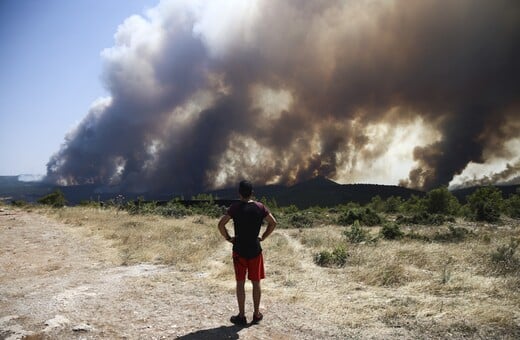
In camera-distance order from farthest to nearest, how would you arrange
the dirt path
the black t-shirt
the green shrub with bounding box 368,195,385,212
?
the green shrub with bounding box 368,195,385,212 → the black t-shirt → the dirt path

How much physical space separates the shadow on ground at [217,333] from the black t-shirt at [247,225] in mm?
1344

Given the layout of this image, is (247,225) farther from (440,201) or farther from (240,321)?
(440,201)

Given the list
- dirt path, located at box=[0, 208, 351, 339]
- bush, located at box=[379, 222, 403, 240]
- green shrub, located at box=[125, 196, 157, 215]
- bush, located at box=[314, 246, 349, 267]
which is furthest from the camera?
green shrub, located at box=[125, 196, 157, 215]

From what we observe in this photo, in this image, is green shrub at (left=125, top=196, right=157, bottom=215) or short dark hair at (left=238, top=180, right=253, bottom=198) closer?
short dark hair at (left=238, top=180, right=253, bottom=198)

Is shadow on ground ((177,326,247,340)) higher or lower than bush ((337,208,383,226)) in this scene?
higher

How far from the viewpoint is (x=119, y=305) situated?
26.5ft

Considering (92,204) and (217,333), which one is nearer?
(217,333)

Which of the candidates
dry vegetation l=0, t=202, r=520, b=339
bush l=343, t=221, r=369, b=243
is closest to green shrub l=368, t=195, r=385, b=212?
bush l=343, t=221, r=369, b=243

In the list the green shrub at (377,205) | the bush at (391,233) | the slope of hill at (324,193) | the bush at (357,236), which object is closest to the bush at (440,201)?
the green shrub at (377,205)

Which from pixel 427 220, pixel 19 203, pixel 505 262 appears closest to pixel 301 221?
pixel 427 220

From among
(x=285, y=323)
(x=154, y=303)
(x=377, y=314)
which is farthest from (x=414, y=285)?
(x=154, y=303)

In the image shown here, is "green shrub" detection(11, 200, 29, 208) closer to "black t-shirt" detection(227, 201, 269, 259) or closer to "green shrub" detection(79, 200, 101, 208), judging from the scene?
"green shrub" detection(79, 200, 101, 208)

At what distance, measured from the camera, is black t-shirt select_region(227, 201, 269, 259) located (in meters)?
6.77

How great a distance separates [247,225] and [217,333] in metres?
1.99
